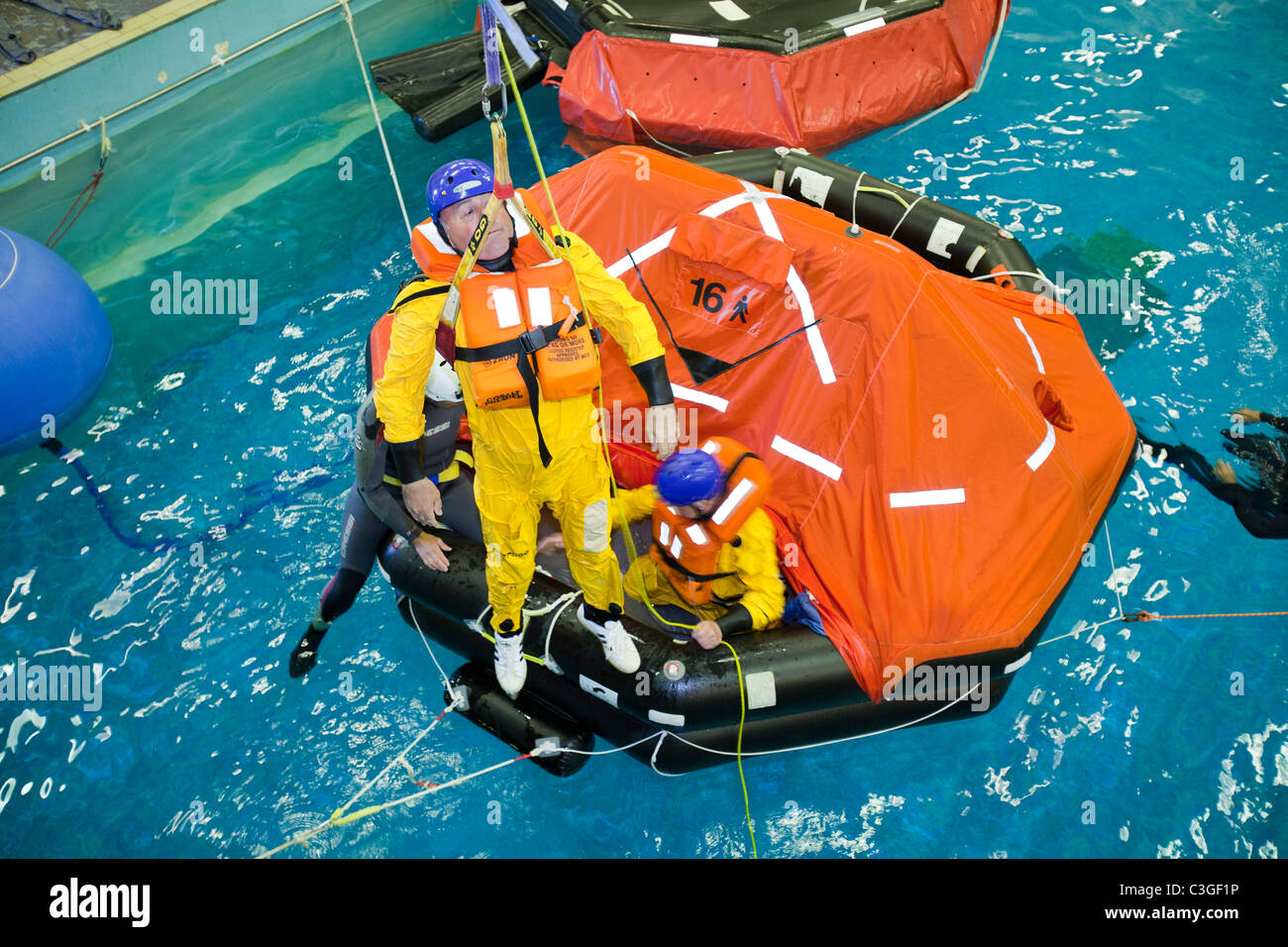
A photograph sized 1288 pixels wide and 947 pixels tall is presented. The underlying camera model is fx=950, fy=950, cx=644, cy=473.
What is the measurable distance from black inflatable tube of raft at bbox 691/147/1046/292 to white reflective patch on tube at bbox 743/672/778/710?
1.67m

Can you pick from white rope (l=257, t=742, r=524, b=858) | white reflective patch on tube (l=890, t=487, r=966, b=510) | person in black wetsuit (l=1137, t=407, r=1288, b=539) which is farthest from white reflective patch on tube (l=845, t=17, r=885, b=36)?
white rope (l=257, t=742, r=524, b=858)

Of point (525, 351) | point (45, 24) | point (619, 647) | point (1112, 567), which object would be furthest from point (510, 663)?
point (45, 24)

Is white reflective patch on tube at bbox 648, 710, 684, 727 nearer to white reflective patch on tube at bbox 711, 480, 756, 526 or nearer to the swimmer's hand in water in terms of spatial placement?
white reflective patch on tube at bbox 711, 480, 756, 526

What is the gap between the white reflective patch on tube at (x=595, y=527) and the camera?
2.53 meters

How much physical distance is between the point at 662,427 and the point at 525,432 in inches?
14.3

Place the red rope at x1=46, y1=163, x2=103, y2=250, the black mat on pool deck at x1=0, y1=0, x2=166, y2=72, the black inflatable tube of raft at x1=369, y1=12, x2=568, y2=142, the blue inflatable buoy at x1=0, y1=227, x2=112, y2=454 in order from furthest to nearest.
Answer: the black mat on pool deck at x1=0, y1=0, x2=166, y2=72, the red rope at x1=46, y1=163, x2=103, y2=250, the black inflatable tube of raft at x1=369, y1=12, x2=568, y2=142, the blue inflatable buoy at x1=0, y1=227, x2=112, y2=454

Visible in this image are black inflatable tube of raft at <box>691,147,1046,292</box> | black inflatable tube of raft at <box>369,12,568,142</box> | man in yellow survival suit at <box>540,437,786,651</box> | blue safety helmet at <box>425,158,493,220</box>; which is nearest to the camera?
blue safety helmet at <box>425,158,493,220</box>

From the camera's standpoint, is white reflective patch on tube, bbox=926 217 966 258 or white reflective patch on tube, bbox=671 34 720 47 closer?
white reflective patch on tube, bbox=926 217 966 258

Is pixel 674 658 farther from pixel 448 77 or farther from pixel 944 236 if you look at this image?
pixel 448 77

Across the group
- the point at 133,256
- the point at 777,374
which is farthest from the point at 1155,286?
the point at 133,256

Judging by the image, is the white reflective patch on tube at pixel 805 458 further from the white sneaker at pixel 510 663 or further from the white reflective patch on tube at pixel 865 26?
the white reflective patch on tube at pixel 865 26

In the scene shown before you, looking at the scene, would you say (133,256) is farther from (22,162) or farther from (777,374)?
(777,374)

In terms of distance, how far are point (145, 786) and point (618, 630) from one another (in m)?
1.65

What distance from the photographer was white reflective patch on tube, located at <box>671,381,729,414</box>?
10.6 feet
